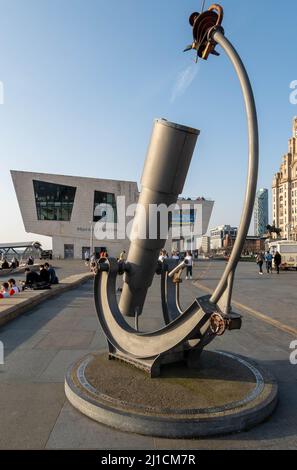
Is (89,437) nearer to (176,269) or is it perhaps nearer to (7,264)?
(176,269)

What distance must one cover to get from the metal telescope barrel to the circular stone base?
1161 millimetres

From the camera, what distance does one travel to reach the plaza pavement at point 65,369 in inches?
137

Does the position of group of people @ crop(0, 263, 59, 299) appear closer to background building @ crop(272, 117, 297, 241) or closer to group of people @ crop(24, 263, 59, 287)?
group of people @ crop(24, 263, 59, 287)

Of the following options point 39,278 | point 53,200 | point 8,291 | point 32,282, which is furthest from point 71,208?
point 8,291

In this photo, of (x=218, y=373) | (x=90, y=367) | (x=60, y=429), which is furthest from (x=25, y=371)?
(x=218, y=373)

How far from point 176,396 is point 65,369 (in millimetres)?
2034

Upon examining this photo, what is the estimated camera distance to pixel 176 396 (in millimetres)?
4152

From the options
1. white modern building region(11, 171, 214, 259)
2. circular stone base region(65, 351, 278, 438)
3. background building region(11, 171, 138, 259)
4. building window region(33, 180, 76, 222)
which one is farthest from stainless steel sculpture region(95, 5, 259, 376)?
building window region(33, 180, 76, 222)

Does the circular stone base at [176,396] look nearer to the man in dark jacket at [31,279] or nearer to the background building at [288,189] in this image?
the man in dark jacket at [31,279]

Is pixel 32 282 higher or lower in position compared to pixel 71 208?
lower

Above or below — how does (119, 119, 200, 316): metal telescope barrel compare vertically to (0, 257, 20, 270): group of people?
above

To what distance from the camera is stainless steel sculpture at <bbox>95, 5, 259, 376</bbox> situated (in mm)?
4066

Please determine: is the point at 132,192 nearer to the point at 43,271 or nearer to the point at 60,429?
the point at 43,271
